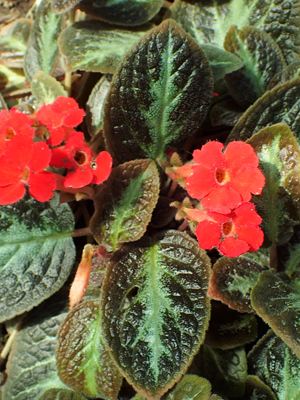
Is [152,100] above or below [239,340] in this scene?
above

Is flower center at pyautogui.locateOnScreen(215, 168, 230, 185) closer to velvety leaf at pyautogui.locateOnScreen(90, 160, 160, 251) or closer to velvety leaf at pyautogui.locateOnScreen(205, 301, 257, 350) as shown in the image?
velvety leaf at pyautogui.locateOnScreen(90, 160, 160, 251)

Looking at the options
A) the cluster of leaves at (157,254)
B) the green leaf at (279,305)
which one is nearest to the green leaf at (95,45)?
the cluster of leaves at (157,254)

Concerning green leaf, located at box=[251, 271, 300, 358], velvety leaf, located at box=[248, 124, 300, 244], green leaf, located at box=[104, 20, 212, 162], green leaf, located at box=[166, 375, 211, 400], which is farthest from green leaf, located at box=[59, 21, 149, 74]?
green leaf, located at box=[166, 375, 211, 400]

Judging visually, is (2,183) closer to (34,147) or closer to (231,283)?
(34,147)

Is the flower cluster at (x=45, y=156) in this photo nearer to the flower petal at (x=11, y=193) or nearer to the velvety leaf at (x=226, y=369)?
the flower petal at (x=11, y=193)

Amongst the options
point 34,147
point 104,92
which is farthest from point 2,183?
point 104,92
